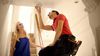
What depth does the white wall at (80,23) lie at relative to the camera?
3572 mm

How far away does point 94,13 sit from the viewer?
377 cm

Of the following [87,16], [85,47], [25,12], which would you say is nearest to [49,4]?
[25,12]

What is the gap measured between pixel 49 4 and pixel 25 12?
561 millimetres

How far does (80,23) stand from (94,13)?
1.31 feet

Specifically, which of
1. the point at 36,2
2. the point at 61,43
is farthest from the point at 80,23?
the point at 61,43

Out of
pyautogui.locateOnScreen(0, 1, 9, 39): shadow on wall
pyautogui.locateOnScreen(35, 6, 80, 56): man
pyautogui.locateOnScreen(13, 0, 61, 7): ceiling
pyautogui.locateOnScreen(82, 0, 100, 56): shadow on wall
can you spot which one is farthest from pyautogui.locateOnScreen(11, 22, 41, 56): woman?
pyautogui.locateOnScreen(82, 0, 100, 56): shadow on wall

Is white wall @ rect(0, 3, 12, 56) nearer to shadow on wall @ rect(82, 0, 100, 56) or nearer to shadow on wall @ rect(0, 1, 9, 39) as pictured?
shadow on wall @ rect(0, 1, 9, 39)

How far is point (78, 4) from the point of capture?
12.3ft

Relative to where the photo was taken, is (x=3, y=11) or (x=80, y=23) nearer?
(x=3, y=11)

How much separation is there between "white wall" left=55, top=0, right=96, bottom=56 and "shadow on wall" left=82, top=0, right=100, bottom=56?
0.23ft

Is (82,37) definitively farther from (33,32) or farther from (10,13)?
(10,13)

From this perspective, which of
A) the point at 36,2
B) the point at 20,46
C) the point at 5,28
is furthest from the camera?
the point at 36,2

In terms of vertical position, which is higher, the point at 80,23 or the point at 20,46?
the point at 80,23

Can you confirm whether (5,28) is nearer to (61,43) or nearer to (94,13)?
(61,43)
